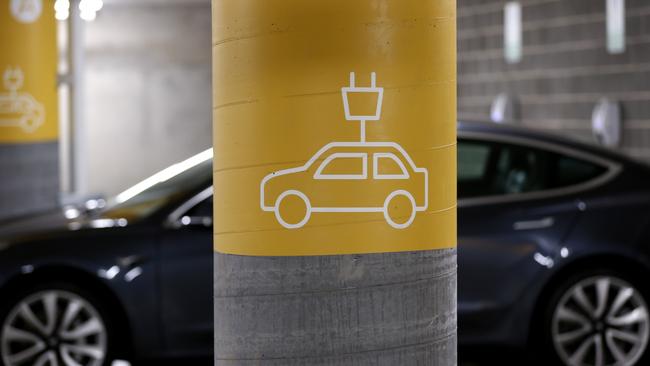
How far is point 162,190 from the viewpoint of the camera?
7.09 m

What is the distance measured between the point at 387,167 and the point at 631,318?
4.35 metres

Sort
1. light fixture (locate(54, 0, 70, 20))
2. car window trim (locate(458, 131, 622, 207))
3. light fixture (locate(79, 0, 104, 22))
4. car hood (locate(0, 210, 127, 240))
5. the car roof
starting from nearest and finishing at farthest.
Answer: car hood (locate(0, 210, 127, 240)) < car window trim (locate(458, 131, 622, 207)) < the car roof < light fixture (locate(54, 0, 70, 20)) < light fixture (locate(79, 0, 104, 22))

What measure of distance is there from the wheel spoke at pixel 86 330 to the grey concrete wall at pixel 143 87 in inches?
624

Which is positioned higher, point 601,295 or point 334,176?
point 334,176

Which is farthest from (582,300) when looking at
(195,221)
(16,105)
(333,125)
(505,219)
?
(16,105)

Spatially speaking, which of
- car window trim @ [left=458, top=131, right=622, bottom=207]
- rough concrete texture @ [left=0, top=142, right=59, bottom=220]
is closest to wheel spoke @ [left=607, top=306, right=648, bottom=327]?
car window trim @ [left=458, top=131, right=622, bottom=207]

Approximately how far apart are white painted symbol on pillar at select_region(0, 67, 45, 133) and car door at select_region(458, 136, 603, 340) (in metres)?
4.09

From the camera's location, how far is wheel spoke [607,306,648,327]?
6.85 metres

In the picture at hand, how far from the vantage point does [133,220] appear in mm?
6770

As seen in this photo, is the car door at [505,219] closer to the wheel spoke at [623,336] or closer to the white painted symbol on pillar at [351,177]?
the wheel spoke at [623,336]

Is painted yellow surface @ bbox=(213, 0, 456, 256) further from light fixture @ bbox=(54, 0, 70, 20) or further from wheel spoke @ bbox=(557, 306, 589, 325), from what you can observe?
light fixture @ bbox=(54, 0, 70, 20)

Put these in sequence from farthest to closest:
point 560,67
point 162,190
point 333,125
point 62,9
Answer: point 560,67
point 62,9
point 162,190
point 333,125

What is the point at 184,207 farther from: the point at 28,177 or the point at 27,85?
the point at 28,177

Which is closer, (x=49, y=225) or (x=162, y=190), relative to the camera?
(x=49, y=225)
